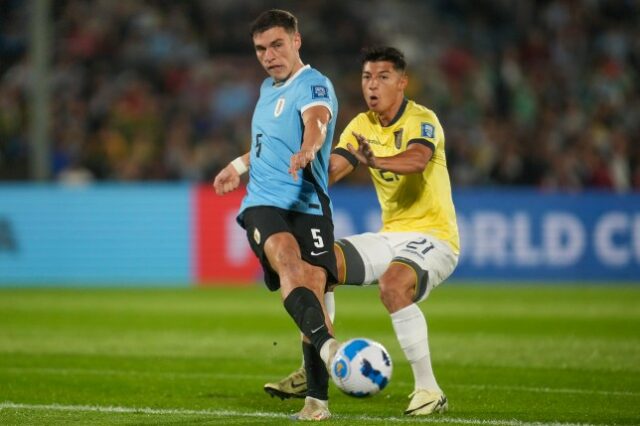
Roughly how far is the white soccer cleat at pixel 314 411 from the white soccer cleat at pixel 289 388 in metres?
0.98

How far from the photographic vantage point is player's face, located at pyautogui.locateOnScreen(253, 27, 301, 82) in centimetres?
727

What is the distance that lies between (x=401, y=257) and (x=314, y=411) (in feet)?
4.60

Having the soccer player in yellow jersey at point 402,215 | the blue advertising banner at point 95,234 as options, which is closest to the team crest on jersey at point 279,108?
the soccer player in yellow jersey at point 402,215

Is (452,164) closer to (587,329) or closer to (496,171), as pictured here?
(496,171)

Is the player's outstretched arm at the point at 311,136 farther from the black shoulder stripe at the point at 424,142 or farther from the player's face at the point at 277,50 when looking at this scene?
the black shoulder stripe at the point at 424,142

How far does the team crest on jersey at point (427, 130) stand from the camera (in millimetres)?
7916

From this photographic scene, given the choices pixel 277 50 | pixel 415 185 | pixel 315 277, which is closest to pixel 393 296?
pixel 315 277

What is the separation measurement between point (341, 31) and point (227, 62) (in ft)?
8.42

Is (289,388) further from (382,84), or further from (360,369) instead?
(382,84)

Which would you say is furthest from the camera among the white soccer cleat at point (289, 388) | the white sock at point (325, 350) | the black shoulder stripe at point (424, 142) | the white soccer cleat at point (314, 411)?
the white soccer cleat at point (289, 388)

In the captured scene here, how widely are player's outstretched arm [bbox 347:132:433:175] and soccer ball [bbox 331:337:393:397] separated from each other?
4.52 ft

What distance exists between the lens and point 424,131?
26.1ft

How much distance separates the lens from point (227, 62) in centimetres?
2297

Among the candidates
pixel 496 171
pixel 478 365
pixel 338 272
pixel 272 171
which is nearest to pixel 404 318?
pixel 338 272
